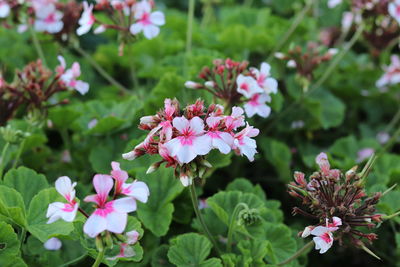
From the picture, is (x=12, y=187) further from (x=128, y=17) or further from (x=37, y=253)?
(x=128, y=17)

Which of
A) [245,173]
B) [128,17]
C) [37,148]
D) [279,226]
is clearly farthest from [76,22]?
[279,226]

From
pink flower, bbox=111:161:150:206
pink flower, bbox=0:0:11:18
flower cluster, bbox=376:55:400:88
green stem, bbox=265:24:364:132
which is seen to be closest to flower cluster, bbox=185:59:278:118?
green stem, bbox=265:24:364:132

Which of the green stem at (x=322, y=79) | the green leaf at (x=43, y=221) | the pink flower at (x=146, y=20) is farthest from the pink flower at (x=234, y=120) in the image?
the green stem at (x=322, y=79)

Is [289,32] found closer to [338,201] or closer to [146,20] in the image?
[146,20]

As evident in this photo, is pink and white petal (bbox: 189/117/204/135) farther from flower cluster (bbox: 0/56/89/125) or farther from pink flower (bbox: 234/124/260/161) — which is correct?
flower cluster (bbox: 0/56/89/125)

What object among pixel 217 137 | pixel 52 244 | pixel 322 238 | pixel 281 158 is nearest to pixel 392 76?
Answer: pixel 281 158

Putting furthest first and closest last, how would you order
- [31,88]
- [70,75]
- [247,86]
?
[70,75], [31,88], [247,86]

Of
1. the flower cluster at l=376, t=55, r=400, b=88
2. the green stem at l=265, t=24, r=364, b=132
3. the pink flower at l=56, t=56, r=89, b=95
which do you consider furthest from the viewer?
the flower cluster at l=376, t=55, r=400, b=88
